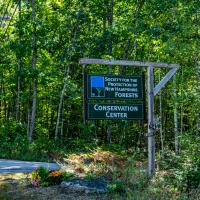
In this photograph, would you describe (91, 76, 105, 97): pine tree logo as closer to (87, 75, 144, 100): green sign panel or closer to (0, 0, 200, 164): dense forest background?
(87, 75, 144, 100): green sign panel

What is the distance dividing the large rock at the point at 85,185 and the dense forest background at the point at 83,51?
8.09 meters

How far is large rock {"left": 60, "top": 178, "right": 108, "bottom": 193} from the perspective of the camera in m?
9.08

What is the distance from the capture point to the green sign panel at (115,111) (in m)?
10.6

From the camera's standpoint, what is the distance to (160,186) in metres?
8.95

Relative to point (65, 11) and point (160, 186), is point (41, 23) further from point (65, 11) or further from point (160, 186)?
point (160, 186)

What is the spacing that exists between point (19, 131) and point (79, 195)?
46.7 ft

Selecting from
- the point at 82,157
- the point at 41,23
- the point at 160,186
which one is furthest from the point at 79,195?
the point at 41,23

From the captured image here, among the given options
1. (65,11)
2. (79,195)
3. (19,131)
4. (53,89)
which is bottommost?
(79,195)

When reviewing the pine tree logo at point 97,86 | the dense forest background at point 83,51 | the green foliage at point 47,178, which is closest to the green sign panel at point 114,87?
the pine tree logo at point 97,86

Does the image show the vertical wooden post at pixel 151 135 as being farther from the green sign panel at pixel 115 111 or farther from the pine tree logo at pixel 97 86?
the pine tree logo at pixel 97 86

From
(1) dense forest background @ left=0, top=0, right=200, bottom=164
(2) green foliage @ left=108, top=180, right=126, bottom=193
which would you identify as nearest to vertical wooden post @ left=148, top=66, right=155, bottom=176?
(2) green foliage @ left=108, top=180, right=126, bottom=193

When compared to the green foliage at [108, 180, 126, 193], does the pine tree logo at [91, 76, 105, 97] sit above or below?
above

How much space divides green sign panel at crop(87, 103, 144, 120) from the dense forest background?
6.06m

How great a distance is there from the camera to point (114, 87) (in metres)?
10.9
